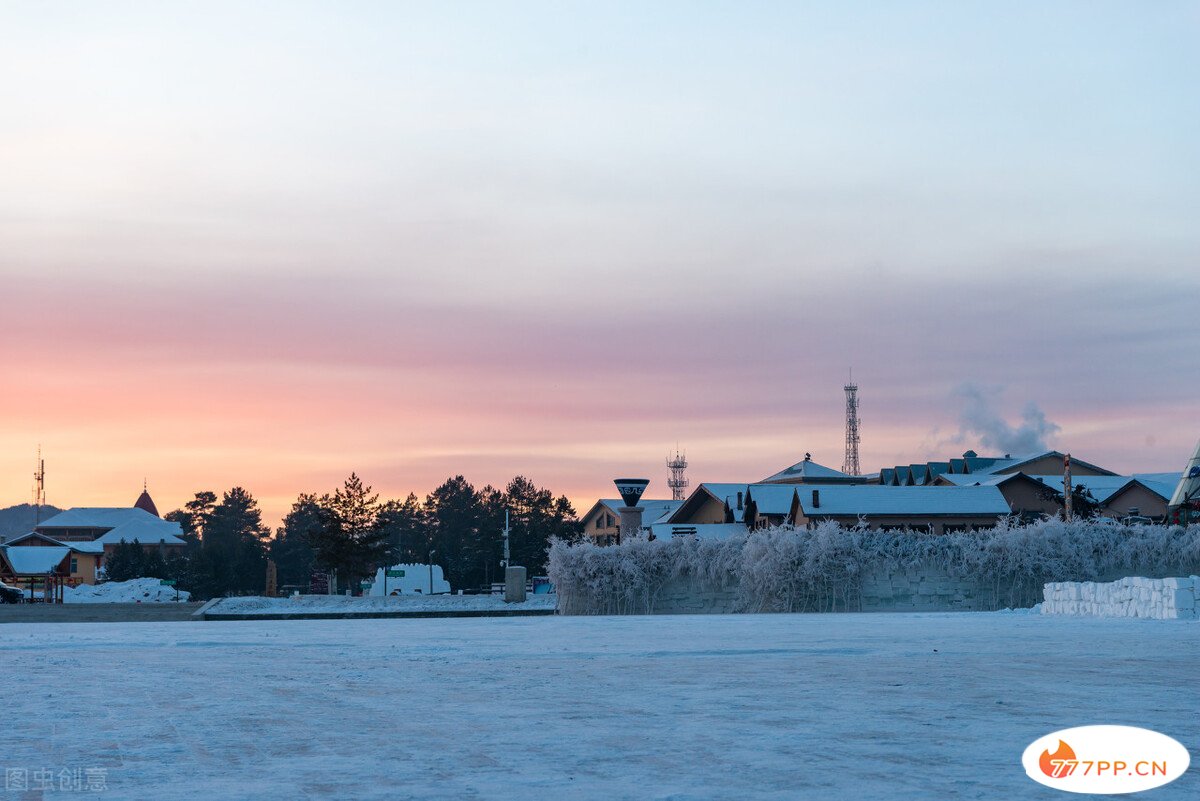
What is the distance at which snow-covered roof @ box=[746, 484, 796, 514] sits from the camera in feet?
223

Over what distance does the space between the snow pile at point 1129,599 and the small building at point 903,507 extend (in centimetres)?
3692

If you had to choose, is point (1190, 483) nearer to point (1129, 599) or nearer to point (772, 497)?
point (772, 497)

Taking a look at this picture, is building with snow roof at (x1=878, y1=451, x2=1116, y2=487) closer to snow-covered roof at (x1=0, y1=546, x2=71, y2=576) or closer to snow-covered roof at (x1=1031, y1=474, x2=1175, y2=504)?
snow-covered roof at (x1=1031, y1=474, x2=1175, y2=504)

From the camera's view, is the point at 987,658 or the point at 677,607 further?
the point at 677,607

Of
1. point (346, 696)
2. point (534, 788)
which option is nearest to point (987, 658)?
point (346, 696)

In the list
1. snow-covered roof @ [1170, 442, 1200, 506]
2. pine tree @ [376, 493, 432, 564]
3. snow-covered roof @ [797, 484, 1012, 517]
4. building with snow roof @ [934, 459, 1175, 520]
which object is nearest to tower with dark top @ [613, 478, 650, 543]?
snow-covered roof @ [797, 484, 1012, 517]

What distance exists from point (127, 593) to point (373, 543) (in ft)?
65.3

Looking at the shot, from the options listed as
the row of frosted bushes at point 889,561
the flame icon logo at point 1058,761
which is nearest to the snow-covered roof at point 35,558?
the row of frosted bushes at point 889,561

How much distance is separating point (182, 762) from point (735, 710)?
3.82 metres

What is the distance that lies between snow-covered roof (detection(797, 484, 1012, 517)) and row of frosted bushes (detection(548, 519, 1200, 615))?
28.4 m

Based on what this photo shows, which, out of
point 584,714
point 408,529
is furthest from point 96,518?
point 584,714

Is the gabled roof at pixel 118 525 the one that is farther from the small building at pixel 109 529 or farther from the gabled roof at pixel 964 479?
the gabled roof at pixel 964 479

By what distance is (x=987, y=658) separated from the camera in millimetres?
13586

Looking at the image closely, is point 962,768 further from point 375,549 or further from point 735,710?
point 375,549
